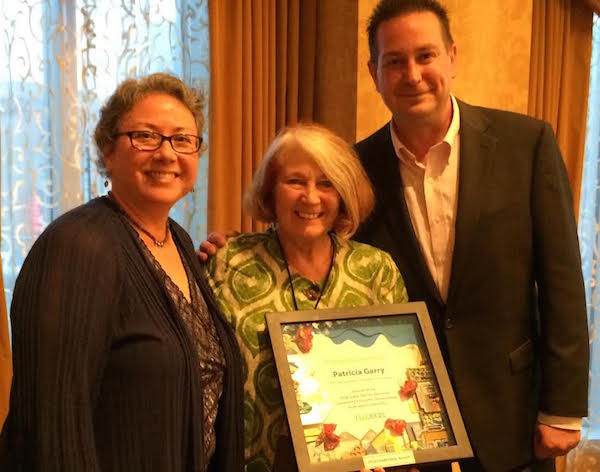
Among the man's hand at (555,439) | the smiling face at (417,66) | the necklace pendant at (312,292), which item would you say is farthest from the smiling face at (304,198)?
the man's hand at (555,439)

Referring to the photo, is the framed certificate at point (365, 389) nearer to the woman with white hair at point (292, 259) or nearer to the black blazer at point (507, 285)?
the woman with white hair at point (292, 259)

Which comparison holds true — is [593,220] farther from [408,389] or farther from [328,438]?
[328,438]

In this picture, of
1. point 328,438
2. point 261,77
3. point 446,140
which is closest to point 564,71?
point 261,77

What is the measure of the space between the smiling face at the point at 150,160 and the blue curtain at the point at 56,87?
1.35 meters

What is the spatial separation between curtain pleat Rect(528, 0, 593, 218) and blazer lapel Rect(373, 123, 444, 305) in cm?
168

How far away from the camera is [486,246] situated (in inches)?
76.1

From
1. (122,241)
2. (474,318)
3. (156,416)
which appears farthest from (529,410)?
(122,241)

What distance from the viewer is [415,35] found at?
195 centimetres

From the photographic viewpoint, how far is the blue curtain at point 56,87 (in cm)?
271

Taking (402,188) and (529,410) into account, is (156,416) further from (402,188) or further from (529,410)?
(529,410)

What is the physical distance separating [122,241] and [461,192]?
0.98 metres

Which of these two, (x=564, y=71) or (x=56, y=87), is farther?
(x=564, y=71)

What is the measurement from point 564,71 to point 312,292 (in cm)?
236

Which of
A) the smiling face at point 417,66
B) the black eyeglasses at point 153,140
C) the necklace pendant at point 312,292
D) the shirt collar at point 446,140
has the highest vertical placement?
the smiling face at point 417,66
